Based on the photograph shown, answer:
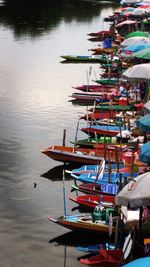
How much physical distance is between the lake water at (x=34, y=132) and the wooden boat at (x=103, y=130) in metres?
1.99

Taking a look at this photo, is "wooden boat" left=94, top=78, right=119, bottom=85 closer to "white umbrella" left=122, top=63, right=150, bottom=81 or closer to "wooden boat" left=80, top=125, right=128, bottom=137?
"wooden boat" left=80, top=125, right=128, bottom=137

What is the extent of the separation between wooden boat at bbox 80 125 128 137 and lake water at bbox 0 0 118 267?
1.99 meters

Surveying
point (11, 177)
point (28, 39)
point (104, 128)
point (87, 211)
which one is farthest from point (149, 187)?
point (28, 39)

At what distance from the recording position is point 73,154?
21750 millimetres

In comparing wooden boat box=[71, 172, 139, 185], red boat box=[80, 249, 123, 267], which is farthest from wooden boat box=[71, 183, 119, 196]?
red boat box=[80, 249, 123, 267]

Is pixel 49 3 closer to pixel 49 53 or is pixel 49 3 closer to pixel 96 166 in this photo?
pixel 49 53

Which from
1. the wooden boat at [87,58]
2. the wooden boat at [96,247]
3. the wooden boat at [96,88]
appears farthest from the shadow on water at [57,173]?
the wooden boat at [87,58]

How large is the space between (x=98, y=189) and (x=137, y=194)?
5853 mm

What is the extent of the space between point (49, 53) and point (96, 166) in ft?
110

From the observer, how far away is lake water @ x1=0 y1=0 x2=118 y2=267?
53.3 feet

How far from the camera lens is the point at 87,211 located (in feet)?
58.6

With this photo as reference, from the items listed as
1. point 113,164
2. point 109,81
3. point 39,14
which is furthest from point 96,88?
point 39,14

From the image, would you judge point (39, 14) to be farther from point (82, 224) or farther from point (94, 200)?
point (82, 224)

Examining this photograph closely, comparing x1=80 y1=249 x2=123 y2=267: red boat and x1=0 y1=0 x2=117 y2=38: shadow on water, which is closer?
x1=80 y1=249 x2=123 y2=267: red boat
